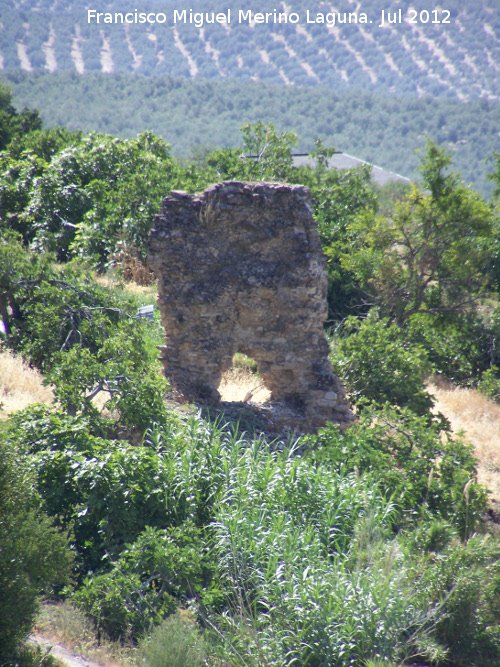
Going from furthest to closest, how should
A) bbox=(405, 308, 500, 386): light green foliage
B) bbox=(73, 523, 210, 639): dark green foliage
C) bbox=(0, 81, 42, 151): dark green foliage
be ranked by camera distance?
bbox=(0, 81, 42, 151): dark green foliage < bbox=(405, 308, 500, 386): light green foliage < bbox=(73, 523, 210, 639): dark green foliage

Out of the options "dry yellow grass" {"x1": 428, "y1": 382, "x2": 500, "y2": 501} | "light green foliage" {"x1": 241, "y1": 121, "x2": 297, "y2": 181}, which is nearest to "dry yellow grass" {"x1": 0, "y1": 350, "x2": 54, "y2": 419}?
"dry yellow grass" {"x1": 428, "y1": 382, "x2": 500, "y2": 501}

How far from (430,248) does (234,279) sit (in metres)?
7.06

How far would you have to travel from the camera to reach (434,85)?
12238cm

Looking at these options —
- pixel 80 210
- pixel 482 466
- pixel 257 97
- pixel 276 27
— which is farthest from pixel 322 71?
pixel 482 466

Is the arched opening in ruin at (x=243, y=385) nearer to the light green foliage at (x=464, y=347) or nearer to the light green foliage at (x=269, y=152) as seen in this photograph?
the light green foliage at (x=464, y=347)

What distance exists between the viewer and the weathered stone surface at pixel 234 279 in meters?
7.61

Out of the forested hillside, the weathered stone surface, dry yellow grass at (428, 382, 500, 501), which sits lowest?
dry yellow grass at (428, 382, 500, 501)

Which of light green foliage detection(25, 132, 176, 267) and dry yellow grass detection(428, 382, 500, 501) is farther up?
light green foliage detection(25, 132, 176, 267)

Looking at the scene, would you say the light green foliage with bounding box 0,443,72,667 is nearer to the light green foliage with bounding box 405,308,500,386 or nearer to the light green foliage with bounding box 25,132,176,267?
the light green foliage with bounding box 405,308,500,386

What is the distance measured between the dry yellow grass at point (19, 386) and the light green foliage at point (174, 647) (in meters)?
4.35

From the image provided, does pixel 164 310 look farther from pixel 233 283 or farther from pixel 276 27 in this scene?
pixel 276 27

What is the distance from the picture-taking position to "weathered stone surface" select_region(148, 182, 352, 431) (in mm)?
7613

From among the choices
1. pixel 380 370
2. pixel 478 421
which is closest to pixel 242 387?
pixel 380 370

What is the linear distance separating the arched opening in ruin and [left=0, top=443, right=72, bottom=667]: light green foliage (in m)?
4.61
